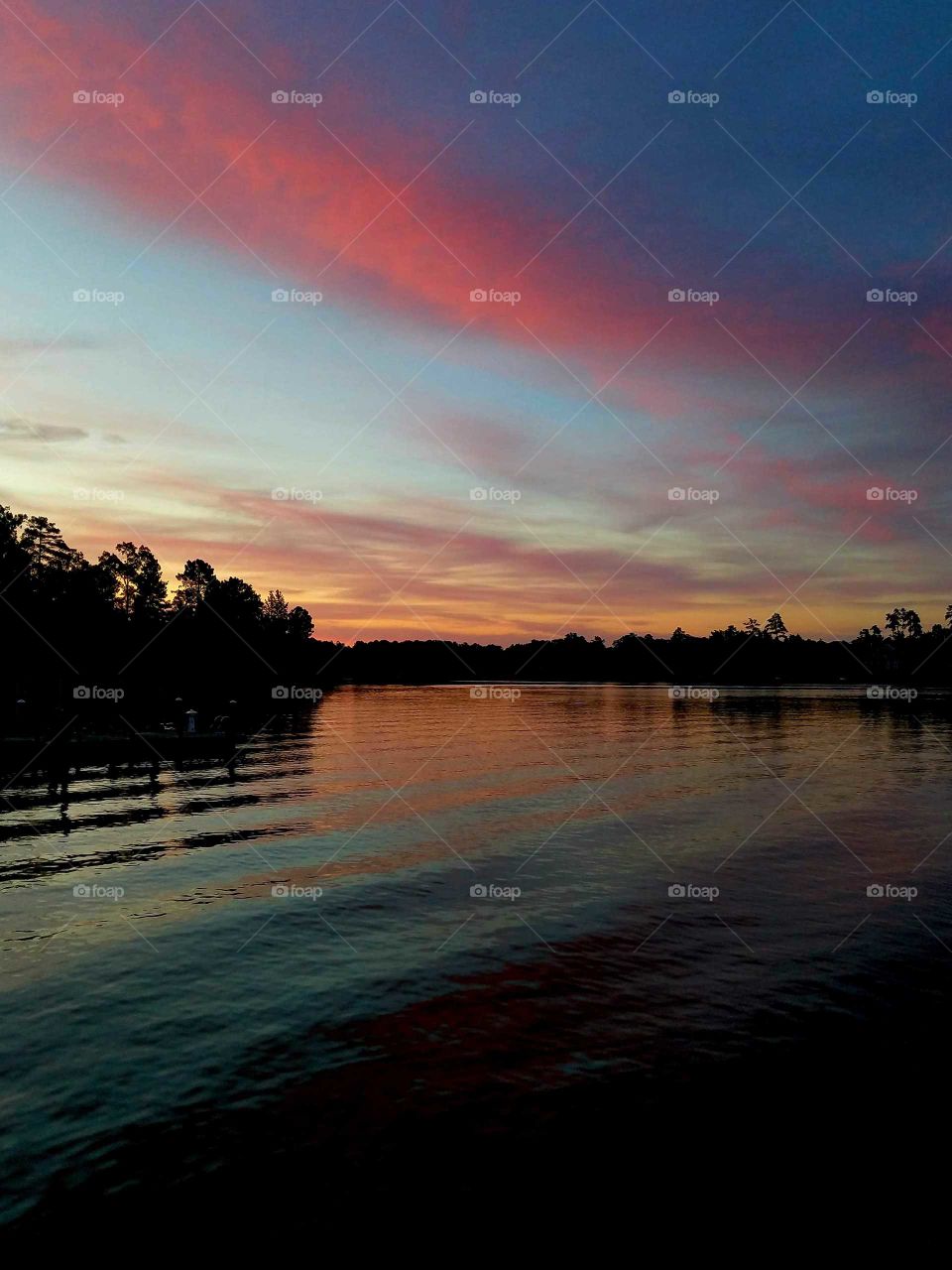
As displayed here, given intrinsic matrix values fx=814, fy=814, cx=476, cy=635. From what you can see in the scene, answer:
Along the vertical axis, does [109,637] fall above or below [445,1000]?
above

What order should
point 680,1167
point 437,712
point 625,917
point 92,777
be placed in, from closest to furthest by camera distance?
point 680,1167 → point 625,917 → point 92,777 → point 437,712

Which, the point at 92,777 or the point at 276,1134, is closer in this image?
the point at 276,1134

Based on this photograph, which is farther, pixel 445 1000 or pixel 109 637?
pixel 109 637

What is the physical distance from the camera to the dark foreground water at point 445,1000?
42.6 feet

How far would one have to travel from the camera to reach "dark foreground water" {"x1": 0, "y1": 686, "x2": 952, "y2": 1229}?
42.6ft

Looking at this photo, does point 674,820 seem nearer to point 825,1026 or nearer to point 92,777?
point 825,1026

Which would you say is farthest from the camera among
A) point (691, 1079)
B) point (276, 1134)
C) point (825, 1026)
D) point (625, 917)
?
point (625, 917)

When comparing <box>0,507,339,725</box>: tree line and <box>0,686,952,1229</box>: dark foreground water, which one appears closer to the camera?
<box>0,686,952,1229</box>: dark foreground water

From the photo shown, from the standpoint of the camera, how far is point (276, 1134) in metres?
13.6

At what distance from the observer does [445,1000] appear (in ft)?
63.6

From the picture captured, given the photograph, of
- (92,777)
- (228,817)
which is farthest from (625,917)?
(92,777)

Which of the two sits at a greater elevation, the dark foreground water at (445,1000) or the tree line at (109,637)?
the tree line at (109,637)

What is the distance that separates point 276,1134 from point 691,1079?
7.55m

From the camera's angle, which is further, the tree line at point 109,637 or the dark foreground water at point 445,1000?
the tree line at point 109,637
